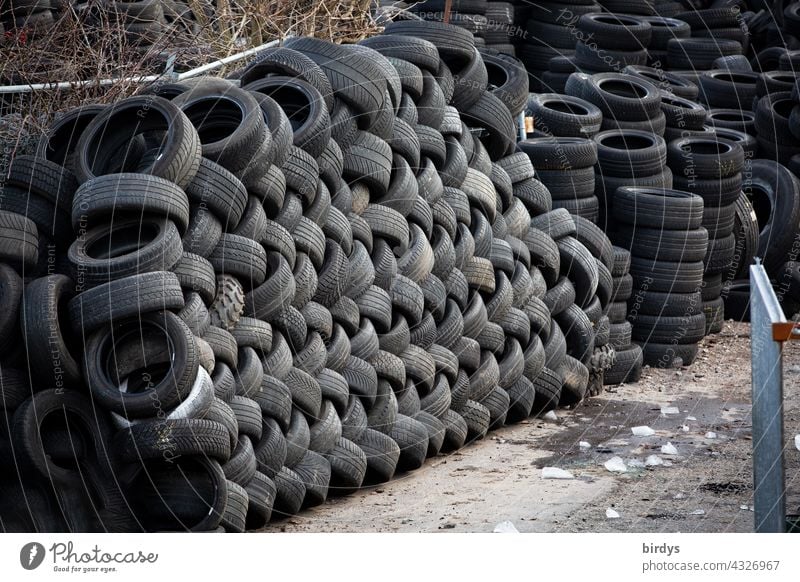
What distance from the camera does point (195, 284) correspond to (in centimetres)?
490

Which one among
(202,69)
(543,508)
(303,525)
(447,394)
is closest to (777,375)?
(543,508)

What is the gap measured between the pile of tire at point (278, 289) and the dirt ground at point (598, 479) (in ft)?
0.48

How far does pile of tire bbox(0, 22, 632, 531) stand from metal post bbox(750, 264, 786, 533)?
1.86 meters

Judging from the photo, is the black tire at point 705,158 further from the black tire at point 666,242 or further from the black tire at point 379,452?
the black tire at point 379,452

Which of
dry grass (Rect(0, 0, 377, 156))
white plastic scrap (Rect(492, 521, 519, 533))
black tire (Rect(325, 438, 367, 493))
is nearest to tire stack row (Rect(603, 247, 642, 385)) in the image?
dry grass (Rect(0, 0, 377, 156))

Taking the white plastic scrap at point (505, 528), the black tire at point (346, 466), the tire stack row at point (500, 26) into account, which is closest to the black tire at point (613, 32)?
the tire stack row at point (500, 26)

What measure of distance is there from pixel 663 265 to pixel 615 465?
7.79 feet

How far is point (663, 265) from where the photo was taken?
8.06 m

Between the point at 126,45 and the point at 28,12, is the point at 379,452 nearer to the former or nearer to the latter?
the point at 126,45

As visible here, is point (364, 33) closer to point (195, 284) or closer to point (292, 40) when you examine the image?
point (292, 40)

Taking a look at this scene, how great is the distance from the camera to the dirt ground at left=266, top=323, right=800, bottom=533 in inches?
205

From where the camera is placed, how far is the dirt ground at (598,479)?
5.20 metres

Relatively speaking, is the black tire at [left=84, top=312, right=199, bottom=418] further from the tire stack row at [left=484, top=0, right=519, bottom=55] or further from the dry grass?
the tire stack row at [left=484, top=0, right=519, bottom=55]

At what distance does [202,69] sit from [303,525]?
3055 mm
